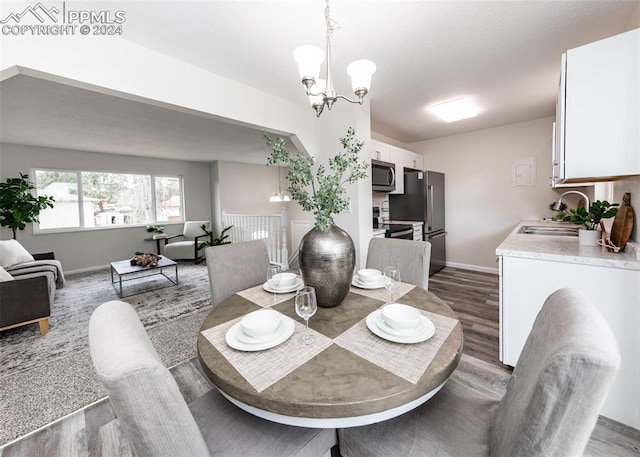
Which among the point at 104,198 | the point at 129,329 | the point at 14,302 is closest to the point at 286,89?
the point at 129,329

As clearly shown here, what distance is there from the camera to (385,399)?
700 millimetres

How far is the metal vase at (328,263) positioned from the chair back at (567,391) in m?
0.73

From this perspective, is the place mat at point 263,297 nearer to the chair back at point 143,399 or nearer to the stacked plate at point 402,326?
the stacked plate at point 402,326

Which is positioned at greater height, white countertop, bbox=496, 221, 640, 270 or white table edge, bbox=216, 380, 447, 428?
white countertop, bbox=496, 221, 640, 270

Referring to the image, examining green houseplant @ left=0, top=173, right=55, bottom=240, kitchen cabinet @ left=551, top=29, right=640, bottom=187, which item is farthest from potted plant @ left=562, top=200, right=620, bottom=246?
green houseplant @ left=0, top=173, right=55, bottom=240

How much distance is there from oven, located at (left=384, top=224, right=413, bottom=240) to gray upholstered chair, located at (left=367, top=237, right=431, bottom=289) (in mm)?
1603

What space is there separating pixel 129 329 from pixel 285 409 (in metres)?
0.49

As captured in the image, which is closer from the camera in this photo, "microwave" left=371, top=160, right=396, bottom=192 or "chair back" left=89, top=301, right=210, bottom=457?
"chair back" left=89, top=301, right=210, bottom=457

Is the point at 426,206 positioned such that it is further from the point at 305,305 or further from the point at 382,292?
the point at 305,305

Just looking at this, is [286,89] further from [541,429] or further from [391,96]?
[541,429]

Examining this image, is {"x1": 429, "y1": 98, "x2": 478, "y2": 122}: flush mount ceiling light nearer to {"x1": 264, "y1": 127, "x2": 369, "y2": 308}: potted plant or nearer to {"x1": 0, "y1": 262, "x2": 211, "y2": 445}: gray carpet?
{"x1": 264, "y1": 127, "x2": 369, "y2": 308}: potted plant

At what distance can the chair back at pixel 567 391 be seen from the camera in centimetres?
50

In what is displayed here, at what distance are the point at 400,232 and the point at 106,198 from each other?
5992 mm

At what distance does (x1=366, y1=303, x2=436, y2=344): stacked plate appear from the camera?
944 mm
